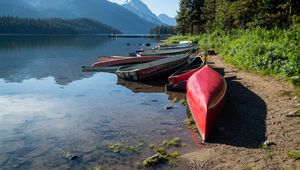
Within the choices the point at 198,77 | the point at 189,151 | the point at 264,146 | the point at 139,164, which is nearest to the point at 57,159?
the point at 139,164

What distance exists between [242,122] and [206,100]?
1489 mm

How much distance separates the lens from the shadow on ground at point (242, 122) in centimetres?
949

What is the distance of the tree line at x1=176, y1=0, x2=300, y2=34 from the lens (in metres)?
27.7

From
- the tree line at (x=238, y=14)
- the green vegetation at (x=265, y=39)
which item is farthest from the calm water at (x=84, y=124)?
the tree line at (x=238, y=14)

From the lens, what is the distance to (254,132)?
988 centimetres

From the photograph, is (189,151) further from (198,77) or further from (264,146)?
(198,77)

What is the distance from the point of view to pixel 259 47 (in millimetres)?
19000

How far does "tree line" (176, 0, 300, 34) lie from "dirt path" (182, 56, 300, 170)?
13195 millimetres

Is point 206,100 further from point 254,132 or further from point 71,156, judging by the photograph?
point 71,156

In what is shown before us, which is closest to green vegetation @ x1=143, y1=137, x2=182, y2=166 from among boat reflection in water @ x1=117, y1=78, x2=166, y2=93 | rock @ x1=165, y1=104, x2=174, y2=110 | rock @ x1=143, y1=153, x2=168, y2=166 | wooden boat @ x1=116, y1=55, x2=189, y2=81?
rock @ x1=143, y1=153, x2=168, y2=166

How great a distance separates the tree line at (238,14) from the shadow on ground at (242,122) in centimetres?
1349

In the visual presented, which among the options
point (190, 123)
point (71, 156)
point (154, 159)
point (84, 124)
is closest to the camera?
point (154, 159)

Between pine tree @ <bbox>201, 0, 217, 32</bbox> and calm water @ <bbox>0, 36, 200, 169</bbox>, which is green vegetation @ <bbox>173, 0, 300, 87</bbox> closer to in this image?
pine tree @ <bbox>201, 0, 217, 32</bbox>

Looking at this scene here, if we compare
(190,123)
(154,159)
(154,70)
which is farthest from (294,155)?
(154,70)
